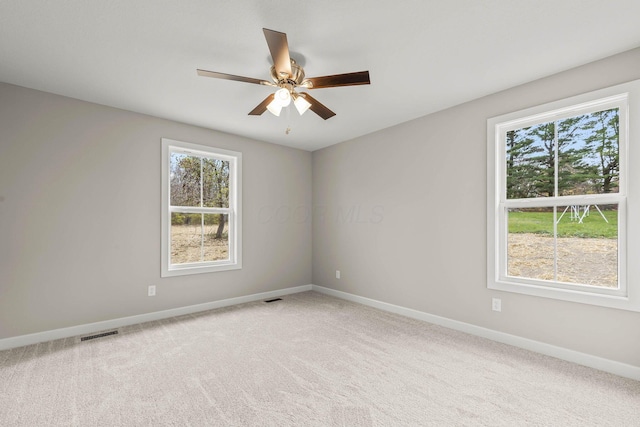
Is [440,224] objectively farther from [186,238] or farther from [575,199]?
[186,238]

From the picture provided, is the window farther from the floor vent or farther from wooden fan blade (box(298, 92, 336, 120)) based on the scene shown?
wooden fan blade (box(298, 92, 336, 120))

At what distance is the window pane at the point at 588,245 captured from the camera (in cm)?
234

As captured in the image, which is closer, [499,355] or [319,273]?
[499,355]

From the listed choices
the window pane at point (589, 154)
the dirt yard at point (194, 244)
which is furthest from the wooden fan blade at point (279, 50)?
the dirt yard at point (194, 244)

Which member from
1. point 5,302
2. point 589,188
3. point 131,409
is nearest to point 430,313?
point 589,188

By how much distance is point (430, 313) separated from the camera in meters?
3.39

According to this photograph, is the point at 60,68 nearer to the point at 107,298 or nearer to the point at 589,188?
the point at 107,298

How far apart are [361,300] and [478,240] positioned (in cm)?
187

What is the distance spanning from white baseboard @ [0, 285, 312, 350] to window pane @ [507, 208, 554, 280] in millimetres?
3256

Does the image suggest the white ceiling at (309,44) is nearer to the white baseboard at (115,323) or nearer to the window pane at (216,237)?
the window pane at (216,237)

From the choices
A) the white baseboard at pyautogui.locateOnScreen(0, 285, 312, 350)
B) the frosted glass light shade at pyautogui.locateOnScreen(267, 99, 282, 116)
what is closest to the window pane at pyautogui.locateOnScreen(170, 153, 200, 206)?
the white baseboard at pyautogui.locateOnScreen(0, 285, 312, 350)

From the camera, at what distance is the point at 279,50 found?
70.6 inches

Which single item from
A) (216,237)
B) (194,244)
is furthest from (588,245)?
(194,244)

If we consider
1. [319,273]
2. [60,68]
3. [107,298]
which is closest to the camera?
[60,68]
